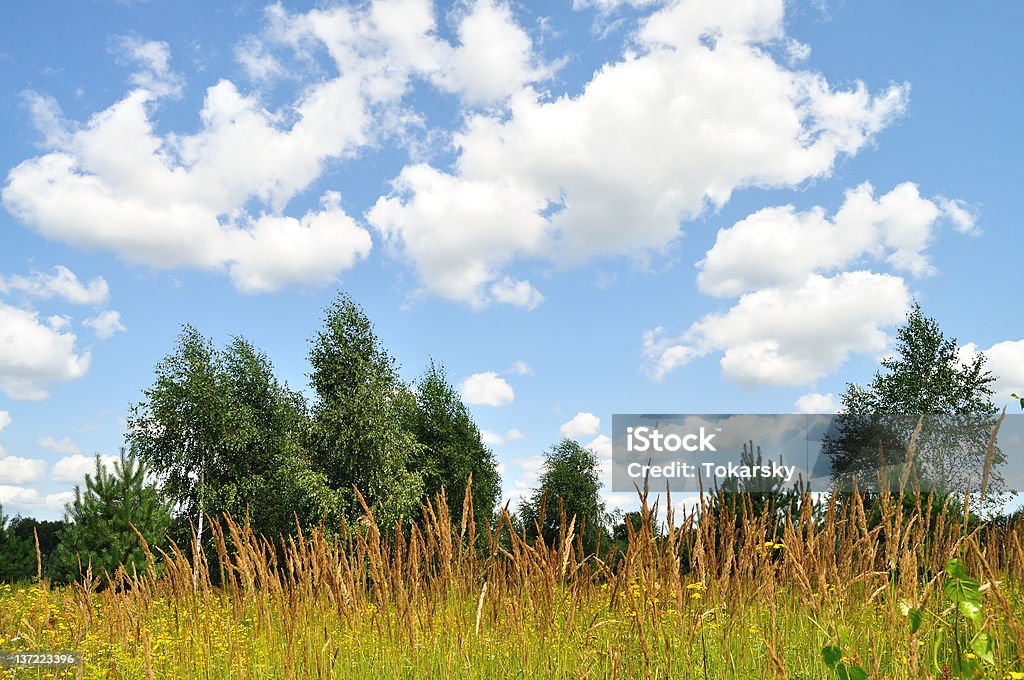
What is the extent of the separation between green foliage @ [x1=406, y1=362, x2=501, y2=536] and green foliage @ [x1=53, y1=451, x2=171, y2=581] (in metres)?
13.4

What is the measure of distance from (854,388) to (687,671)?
87.9 ft

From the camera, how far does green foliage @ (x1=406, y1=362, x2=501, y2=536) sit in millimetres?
28016

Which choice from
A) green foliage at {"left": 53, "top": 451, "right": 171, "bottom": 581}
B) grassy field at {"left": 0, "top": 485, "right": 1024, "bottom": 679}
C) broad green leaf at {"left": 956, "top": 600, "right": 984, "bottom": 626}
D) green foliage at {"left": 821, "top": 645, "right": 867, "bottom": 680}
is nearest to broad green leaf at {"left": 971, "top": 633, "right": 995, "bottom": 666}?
broad green leaf at {"left": 956, "top": 600, "right": 984, "bottom": 626}

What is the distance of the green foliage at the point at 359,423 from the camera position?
2325 cm

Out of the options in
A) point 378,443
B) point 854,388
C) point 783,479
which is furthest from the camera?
point 854,388

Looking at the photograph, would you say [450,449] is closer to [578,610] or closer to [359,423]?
[359,423]

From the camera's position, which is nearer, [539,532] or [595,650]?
[539,532]

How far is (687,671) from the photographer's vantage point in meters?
3.62

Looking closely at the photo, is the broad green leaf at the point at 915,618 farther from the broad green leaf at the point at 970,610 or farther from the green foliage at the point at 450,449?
the green foliage at the point at 450,449

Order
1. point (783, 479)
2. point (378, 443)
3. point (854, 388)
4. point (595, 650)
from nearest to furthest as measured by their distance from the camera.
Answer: point (595, 650)
point (783, 479)
point (378, 443)
point (854, 388)

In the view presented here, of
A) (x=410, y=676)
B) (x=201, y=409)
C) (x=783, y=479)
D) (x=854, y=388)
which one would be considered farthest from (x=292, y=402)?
(x=410, y=676)

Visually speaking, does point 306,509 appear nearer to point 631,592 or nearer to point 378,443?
point 378,443

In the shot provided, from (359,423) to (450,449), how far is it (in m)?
5.89

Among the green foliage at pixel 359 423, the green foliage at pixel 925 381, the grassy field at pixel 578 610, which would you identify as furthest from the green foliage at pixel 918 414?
the grassy field at pixel 578 610
